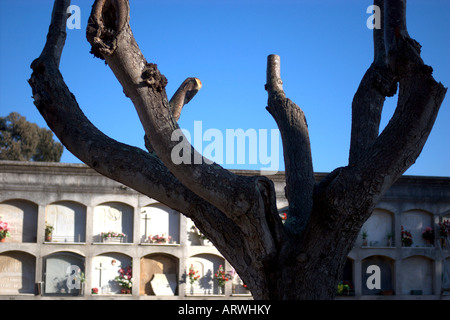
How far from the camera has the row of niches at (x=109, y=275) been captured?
11.6 meters

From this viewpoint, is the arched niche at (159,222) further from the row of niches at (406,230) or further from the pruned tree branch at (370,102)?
the pruned tree branch at (370,102)

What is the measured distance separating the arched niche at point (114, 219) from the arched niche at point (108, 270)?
1.40 ft

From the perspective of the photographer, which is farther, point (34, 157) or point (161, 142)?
point (34, 157)

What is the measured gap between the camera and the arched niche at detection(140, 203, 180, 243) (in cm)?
1230

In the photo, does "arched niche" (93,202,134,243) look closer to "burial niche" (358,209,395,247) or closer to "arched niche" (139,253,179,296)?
"arched niche" (139,253,179,296)

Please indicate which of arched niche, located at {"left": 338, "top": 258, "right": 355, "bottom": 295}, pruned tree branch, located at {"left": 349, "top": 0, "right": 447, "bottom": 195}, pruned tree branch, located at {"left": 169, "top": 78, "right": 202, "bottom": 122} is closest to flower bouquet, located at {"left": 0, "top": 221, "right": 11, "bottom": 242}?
arched niche, located at {"left": 338, "top": 258, "right": 355, "bottom": 295}

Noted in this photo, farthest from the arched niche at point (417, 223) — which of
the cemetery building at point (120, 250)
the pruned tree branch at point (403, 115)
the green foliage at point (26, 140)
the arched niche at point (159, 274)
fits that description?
the green foliage at point (26, 140)

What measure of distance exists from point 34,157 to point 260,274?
2331cm

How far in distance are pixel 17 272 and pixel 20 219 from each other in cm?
→ 111

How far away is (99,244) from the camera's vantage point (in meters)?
11.8

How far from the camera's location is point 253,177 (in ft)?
11.0
